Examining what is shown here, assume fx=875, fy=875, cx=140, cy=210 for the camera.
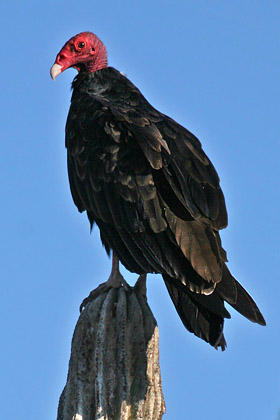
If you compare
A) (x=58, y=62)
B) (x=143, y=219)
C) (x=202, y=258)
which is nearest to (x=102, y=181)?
(x=143, y=219)

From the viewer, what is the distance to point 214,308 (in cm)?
572

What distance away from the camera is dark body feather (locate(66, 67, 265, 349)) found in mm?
5840

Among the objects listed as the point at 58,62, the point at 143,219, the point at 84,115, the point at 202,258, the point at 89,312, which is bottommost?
the point at 89,312

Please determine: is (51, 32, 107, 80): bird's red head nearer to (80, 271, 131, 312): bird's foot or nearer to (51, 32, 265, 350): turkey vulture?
(51, 32, 265, 350): turkey vulture

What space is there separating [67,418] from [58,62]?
356cm

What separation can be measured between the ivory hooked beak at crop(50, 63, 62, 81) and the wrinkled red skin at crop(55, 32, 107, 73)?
0.28ft

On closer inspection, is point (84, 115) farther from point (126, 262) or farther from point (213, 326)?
point (213, 326)

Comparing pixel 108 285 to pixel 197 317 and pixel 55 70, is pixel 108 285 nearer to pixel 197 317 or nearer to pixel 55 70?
pixel 197 317

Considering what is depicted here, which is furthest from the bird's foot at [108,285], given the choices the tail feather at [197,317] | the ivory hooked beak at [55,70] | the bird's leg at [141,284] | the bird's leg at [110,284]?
the ivory hooked beak at [55,70]

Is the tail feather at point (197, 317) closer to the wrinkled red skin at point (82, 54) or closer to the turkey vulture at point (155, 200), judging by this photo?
the turkey vulture at point (155, 200)

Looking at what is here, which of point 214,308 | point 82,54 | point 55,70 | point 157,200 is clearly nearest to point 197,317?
point 214,308

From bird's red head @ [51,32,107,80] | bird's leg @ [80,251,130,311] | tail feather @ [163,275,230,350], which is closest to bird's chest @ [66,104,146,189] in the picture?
bird's leg @ [80,251,130,311]

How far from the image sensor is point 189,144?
673cm

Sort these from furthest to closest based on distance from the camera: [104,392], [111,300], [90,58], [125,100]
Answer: [90,58] < [125,100] < [111,300] < [104,392]
